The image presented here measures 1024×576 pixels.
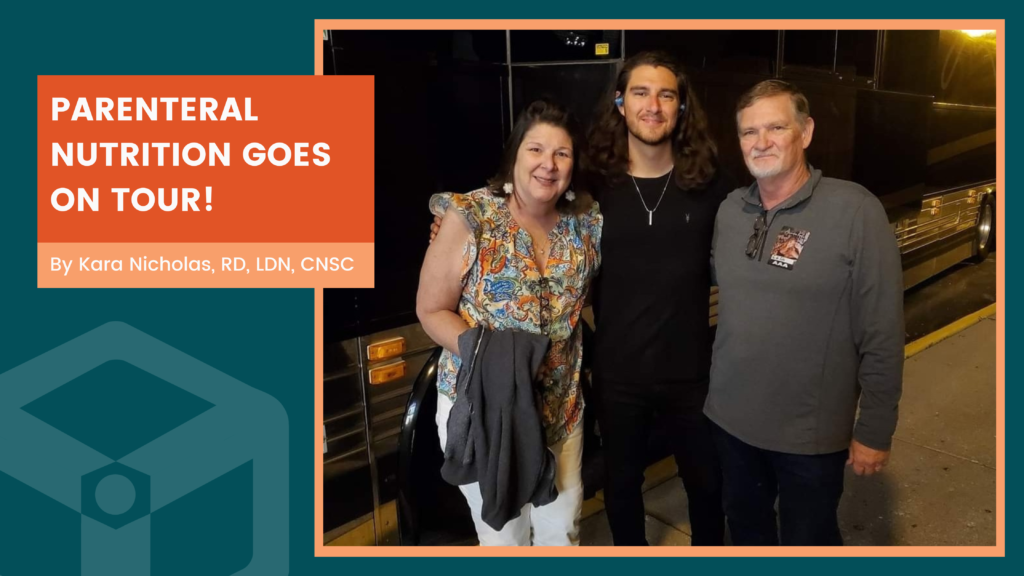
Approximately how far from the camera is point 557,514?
5.99 feet

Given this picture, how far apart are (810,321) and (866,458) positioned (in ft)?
1.18

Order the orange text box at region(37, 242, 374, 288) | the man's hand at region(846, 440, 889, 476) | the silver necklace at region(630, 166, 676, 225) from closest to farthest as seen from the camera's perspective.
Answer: the orange text box at region(37, 242, 374, 288) < the man's hand at region(846, 440, 889, 476) < the silver necklace at region(630, 166, 676, 225)

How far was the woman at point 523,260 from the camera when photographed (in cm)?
158

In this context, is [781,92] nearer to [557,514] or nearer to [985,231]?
[557,514]

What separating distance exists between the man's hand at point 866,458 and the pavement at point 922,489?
1.04 metres

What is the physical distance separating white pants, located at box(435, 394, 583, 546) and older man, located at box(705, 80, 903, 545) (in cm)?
40

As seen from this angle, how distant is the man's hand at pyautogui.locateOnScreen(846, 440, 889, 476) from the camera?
1.60 m

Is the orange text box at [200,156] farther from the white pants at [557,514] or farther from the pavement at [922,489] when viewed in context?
the pavement at [922,489]

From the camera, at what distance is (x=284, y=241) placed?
5.24 feet

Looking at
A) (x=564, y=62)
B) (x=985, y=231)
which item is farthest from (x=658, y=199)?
(x=985, y=231)

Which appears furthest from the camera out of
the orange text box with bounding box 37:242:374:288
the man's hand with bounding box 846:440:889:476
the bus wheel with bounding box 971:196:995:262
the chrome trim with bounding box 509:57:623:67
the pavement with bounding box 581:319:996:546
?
the bus wheel with bounding box 971:196:995:262

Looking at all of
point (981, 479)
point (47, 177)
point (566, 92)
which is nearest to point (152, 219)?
point (47, 177)

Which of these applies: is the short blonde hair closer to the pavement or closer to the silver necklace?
the silver necklace

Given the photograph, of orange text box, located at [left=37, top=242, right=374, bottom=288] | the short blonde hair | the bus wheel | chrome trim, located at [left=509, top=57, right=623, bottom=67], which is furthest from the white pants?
the bus wheel
